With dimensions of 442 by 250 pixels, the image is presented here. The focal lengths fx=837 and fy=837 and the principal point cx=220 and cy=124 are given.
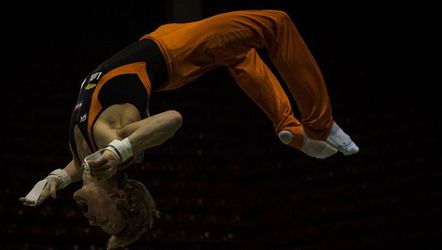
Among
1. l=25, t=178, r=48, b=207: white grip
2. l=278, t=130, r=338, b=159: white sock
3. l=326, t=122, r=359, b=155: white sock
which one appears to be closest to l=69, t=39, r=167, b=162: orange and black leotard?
l=25, t=178, r=48, b=207: white grip

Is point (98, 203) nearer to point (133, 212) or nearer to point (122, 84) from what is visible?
point (133, 212)

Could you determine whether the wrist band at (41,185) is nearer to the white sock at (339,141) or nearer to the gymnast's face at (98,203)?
the gymnast's face at (98,203)

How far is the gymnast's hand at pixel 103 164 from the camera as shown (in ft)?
11.3

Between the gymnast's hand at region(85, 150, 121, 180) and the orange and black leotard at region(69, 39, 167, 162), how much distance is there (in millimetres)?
296

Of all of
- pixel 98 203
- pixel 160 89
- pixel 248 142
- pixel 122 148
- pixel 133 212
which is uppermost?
pixel 122 148

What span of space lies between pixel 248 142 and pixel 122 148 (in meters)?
3.07

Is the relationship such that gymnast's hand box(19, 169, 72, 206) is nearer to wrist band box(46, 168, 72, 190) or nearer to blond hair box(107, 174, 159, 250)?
wrist band box(46, 168, 72, 190)

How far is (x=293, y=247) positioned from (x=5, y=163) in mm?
2192

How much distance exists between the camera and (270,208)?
6.29 metres

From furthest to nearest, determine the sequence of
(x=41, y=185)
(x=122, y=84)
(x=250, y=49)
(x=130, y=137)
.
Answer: (x=250, y=49)
(x=41, y=185)
(x=122, y=84)
(x=130, y=137)

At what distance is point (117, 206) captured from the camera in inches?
154

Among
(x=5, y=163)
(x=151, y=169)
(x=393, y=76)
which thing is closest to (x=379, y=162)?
(x=393, y=76)

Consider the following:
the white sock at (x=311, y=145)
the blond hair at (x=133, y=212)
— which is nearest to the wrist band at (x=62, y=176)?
the blond hair at (x=133, y=212)

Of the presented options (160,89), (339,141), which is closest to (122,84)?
(160,89)
